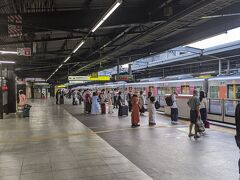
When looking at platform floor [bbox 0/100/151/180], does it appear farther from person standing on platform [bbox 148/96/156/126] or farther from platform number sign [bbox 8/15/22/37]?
person standing on platform [bbox 148/96/156/126]

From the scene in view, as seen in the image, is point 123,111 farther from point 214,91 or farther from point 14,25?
point 14,25

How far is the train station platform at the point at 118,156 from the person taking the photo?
5.85 m

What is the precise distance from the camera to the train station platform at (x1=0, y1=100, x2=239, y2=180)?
585 centimetres

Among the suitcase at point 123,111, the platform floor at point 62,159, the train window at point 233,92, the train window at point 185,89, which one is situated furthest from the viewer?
the train window at point 185,89

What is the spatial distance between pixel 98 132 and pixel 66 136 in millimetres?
1404

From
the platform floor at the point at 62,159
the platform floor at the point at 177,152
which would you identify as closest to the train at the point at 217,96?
the platform floor at the point at 177,152

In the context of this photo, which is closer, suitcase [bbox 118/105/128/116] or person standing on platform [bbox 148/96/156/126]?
person standing on platform [bbox 148/96/156/126]

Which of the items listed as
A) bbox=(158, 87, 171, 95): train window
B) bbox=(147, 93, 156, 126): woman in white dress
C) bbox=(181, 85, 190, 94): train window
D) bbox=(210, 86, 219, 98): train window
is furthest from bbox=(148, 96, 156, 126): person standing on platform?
bbox=(158, 87, 171, 95): train window

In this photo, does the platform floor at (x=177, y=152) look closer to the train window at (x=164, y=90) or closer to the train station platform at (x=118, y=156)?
the train station platform at (x=118, y=156)

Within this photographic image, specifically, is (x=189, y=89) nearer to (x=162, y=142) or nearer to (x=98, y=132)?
(x=98, y=132)

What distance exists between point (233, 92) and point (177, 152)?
902cm

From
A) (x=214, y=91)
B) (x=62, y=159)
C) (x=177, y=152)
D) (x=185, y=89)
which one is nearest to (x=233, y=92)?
(x=214, y=91)

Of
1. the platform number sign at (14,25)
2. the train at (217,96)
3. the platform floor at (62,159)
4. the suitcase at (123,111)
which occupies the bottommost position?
the platform floor at (62,159)

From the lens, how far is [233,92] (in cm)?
1550
